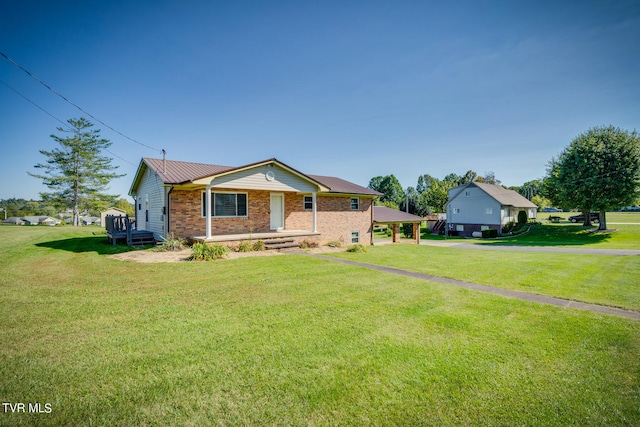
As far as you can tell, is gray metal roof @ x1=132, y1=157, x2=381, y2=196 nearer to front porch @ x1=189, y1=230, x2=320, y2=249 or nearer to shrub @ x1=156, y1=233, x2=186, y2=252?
shrub @ x1=156, y1=233, x2=186, y2=252

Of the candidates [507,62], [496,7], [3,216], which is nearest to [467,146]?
[507,62]

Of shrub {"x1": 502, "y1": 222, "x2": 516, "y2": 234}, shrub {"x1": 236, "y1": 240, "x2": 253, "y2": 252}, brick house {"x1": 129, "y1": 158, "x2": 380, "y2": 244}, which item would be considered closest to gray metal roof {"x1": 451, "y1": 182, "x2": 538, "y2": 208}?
shrub {"x1": 502, "y1": 222, "x2": 516, "y2": 234}

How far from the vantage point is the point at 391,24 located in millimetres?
11547

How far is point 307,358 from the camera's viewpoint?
11.9 feet

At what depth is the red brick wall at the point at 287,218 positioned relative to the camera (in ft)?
45.1

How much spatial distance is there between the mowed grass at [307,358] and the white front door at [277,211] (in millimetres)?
10300

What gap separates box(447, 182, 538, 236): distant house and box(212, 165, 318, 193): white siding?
1289 inches

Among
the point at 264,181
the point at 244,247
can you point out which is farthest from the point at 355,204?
the point at 244,247

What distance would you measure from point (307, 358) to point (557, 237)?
38.4m

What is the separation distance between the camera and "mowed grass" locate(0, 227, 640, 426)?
8.87 ft

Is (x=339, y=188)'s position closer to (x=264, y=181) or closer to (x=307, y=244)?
(x=307, y=244)

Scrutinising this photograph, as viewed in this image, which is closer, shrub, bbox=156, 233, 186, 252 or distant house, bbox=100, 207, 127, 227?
shrub, bbox=156, 233, 186, 252

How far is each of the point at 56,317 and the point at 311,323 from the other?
181 inches

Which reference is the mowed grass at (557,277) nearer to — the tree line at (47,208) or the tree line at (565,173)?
the tree line at (565,173)
